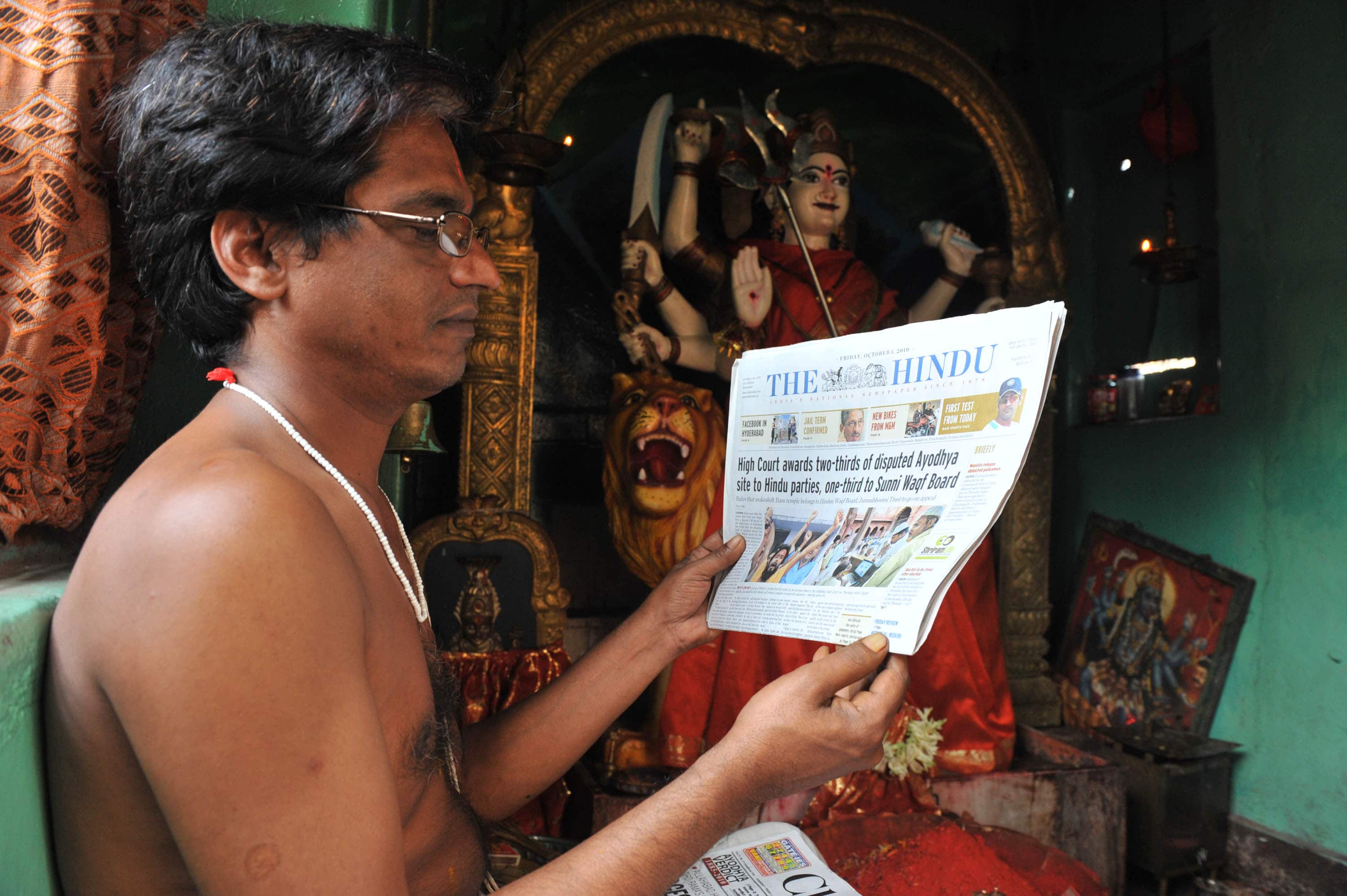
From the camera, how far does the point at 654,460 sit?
2.84 m

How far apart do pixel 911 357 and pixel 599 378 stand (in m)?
2.29

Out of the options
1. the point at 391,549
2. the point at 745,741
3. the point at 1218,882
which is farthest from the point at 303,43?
Answer: the point at 1218,882

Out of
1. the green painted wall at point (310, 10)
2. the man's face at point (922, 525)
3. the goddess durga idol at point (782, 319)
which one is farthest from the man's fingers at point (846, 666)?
the goddess durga idol at point (782, 319)

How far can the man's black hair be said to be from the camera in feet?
3.10

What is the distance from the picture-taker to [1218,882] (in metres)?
2.95

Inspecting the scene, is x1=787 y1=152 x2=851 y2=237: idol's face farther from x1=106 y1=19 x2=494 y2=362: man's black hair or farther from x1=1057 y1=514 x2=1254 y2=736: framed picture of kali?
x1=106 y1=19 x2=494 y2=362: man's black hair

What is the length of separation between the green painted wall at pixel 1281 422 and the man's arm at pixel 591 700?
2505mm

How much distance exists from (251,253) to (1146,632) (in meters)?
3.38

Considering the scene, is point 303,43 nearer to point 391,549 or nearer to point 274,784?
point 391,549

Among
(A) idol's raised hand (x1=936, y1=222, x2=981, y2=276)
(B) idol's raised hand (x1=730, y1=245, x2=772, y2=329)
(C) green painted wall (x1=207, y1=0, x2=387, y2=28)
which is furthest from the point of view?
(A) idol's raised hand (x1=936, y1=222, x2=981, y2=276)

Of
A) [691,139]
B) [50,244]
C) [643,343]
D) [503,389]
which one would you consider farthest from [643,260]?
[50,244]

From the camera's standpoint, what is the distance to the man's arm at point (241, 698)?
2.27ft

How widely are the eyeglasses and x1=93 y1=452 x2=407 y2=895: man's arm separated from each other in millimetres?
363

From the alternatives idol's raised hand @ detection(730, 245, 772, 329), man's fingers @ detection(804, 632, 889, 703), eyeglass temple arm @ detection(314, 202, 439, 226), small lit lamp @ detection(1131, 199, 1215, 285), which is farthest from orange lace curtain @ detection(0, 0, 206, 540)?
small lit lamp @ detection(1131, 199, 1215, 285)
